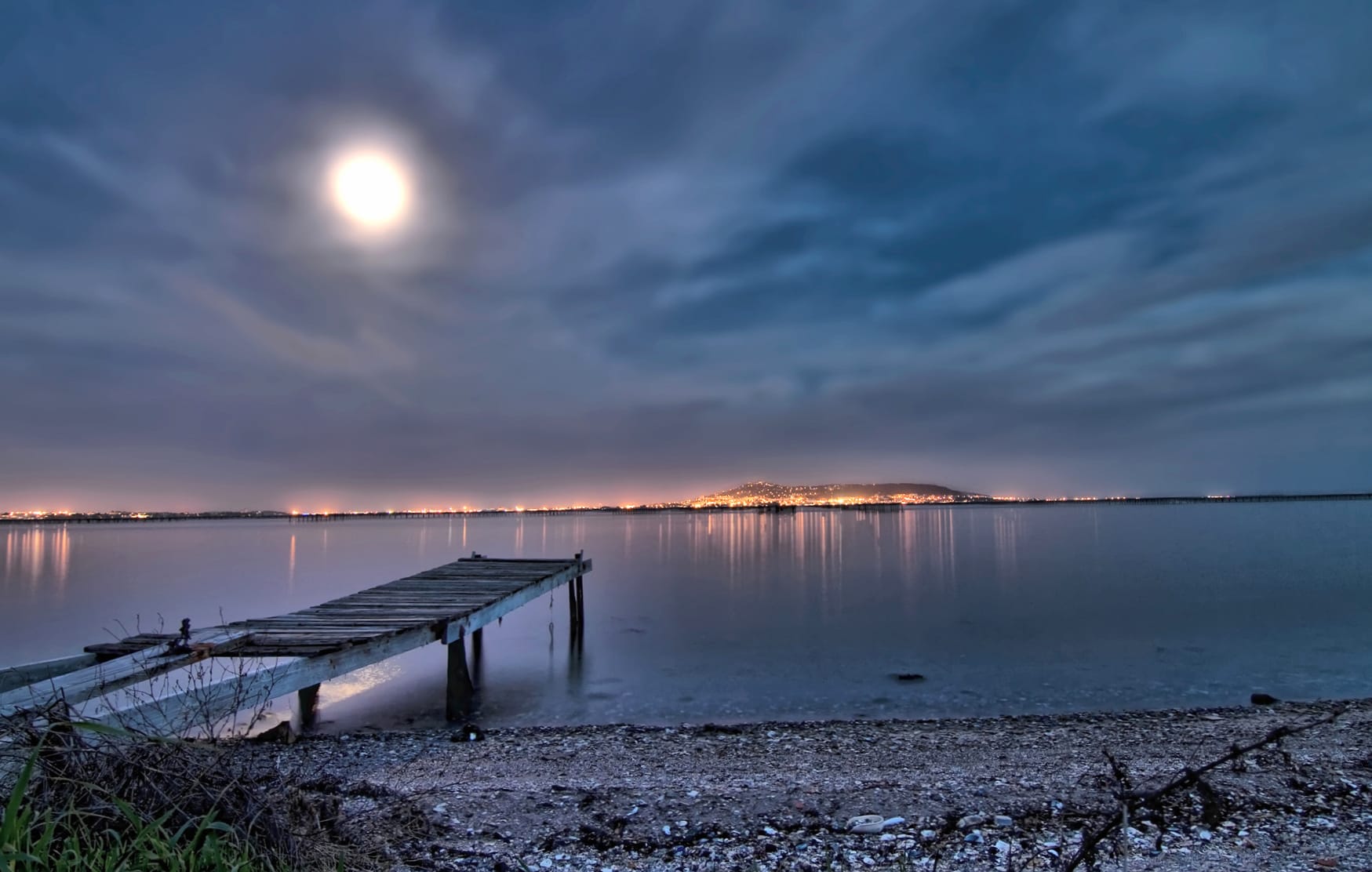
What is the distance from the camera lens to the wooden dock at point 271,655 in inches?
309

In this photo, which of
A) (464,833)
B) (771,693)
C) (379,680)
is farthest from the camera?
(379,680)

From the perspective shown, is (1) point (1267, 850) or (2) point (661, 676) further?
(2) point (661, 676)

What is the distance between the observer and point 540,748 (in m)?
11.6

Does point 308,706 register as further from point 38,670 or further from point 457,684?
point 38,670

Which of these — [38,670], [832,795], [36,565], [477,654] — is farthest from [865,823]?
[36,565]

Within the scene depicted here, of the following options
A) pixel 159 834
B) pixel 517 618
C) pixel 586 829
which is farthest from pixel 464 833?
pixel 517 618

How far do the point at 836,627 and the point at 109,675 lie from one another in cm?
2162

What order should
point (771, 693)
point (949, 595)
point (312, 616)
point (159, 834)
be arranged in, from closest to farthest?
point (159, 834), point (312, 616), point (771, 693), point (949, 595)

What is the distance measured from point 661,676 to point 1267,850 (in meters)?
13.5

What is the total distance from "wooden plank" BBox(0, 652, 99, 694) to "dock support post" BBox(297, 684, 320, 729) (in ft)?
15.7

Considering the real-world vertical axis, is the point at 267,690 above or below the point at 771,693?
above

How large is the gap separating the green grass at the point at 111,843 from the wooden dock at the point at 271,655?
2.40 feet

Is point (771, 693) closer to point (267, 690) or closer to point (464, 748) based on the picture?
point (464, 748)

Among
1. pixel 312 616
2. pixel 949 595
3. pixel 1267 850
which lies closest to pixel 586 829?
pixel 1267 850
